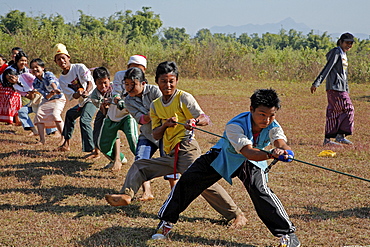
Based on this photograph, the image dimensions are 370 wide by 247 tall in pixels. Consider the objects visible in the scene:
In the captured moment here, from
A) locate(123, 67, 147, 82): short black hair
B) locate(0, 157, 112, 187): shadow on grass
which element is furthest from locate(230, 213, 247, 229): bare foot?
locate(0, 157, 112, 187): shadow on grass

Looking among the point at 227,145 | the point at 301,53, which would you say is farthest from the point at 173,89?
the point at 301,53

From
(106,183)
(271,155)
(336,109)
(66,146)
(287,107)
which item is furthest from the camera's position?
(287,107)

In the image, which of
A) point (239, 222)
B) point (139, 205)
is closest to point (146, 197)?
point (139, 205)

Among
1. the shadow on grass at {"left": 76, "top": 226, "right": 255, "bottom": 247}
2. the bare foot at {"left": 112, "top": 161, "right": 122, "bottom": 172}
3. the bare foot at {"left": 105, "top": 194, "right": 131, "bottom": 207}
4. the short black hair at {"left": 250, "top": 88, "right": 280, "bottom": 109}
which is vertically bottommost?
the shadow on grass at {"left": 76, "top": 226, "right": 255, "bottom": 247}

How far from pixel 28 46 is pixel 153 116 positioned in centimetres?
1731

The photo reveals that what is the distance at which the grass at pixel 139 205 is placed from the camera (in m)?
4.29

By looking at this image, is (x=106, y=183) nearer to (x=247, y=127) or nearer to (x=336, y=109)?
(x=247, y=127)

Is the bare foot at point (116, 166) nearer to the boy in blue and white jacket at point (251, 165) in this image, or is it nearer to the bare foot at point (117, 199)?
the bare foot at point (117, 199)

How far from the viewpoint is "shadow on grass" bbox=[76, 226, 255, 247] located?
416 centimetres

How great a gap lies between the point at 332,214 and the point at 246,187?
1511 millimetres

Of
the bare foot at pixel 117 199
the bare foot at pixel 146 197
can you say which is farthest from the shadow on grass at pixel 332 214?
the bare foot at pixel 117 199

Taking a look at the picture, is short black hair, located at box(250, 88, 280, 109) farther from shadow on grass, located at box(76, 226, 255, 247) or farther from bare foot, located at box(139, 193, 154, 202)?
bare foot, located at box(139, 193, 154, 202)

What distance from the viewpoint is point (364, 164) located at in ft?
23.7

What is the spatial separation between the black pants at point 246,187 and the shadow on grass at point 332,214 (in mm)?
1076
